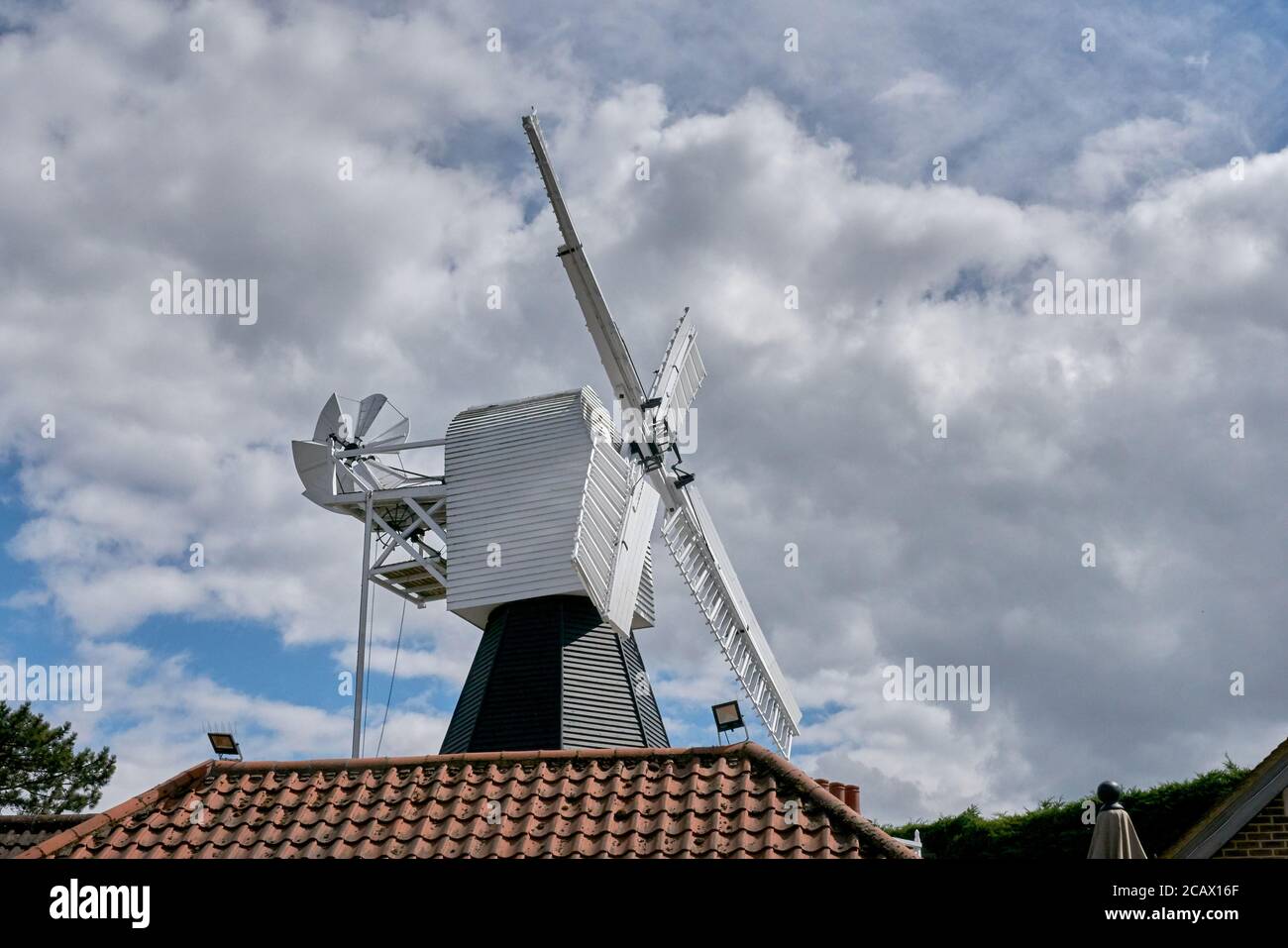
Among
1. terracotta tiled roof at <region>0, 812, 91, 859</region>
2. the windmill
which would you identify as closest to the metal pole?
the windmill

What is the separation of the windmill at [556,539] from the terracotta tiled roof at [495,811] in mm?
9334

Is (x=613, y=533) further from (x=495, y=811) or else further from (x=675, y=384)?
(x=495, y=811)

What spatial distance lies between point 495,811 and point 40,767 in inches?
1155

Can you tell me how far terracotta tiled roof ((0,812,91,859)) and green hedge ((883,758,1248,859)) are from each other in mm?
11968

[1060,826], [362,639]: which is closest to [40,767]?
[362,639]

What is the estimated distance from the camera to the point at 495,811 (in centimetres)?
913

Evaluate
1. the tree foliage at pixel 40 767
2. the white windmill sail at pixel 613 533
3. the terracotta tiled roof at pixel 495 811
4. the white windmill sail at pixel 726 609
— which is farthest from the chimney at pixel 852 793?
the tree foliage at pixel 40 767

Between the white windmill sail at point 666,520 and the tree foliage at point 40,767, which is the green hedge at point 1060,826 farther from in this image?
the tree foliage at point 40,767

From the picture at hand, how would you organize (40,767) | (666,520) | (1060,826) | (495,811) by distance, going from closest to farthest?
(495,811) → (1060,826) → (666,520) → (40,767)

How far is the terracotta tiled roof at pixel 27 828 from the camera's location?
12133mm

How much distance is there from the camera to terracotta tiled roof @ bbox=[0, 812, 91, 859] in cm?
1213

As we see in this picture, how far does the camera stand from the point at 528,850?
8594 millimetres
